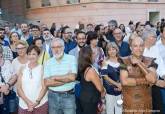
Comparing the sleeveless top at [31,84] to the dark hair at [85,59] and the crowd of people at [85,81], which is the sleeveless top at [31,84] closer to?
the crowd of people at [85,81]

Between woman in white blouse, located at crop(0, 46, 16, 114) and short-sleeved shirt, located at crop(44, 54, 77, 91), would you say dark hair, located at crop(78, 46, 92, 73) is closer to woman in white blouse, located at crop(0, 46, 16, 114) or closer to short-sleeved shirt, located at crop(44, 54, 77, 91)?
short-sleeved shirt, located at crop(44, 54, 77, 91)

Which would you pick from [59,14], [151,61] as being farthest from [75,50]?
[59,14]

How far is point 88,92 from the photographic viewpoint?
6.46m

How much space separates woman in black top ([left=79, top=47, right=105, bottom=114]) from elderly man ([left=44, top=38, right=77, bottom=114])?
0.26m

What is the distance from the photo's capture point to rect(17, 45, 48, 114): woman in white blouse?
265 inches

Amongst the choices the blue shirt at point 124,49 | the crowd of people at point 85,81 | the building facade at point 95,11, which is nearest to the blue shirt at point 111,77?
the crowd of people at point 85,81

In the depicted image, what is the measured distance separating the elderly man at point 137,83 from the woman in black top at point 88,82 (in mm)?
895

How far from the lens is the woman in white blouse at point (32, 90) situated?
673 cm

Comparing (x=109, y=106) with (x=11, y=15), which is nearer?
(x=109, y=106)

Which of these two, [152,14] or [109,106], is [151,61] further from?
[152,14]

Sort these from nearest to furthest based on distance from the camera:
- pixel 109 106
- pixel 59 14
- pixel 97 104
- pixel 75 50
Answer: pixel 97 104 < pixel 109 106 < pixel 75 50 < pixel 59 14

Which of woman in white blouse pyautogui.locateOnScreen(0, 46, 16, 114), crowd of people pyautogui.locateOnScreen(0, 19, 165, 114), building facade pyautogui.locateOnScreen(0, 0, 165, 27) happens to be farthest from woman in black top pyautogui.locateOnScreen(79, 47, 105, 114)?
building facade pyautogui.locateOnScreen(0, 0, 165, 27)

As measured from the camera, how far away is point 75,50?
9.33 meters

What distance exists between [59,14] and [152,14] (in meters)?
7.44
